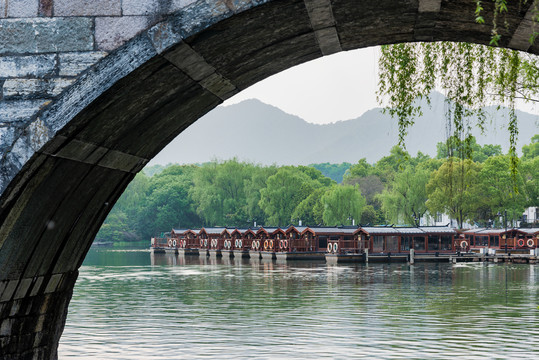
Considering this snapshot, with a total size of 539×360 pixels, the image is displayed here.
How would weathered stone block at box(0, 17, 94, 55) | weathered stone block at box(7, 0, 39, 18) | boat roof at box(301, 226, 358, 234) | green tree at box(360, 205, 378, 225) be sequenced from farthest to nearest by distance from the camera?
green tree at box(360, 205, 378, 225)
boat roof at box(301, 226, 358, 234)
weathered stone block at box(7, 0, 39, 18)
weathered stone block at box(0, 17, 94, 55)

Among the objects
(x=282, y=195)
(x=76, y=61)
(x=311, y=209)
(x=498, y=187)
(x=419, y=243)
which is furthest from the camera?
(x=282, y=195)

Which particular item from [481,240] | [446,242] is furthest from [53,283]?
[481,240]

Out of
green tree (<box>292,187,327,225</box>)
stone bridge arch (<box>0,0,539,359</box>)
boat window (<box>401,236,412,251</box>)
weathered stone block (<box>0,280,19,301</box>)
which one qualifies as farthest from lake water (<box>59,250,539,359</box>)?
green tree (<box>292,187,327,225</box>)

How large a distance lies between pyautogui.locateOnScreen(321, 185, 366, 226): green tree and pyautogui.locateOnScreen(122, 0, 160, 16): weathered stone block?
64246 millimetres

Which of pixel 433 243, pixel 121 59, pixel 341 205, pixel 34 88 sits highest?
pixel 121 59

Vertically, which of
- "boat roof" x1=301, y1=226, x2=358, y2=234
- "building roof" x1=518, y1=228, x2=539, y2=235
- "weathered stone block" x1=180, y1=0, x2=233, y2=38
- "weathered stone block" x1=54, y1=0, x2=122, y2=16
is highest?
"weathered stone block" x1=54, y1=0, x2=122, y2=16

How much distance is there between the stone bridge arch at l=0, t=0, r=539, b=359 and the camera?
5.20 meters

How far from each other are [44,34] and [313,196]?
67.5m

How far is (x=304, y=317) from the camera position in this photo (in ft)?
74.3

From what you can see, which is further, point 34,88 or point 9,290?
point 9,290

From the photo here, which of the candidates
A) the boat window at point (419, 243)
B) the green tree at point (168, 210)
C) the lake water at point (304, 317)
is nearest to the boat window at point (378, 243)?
the boat window at point (419, 243)

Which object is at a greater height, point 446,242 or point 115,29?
point 115,29

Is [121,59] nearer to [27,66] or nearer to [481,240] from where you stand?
A: [27,66]

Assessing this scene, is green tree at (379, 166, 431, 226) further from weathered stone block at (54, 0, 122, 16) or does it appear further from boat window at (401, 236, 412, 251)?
weathered stone block at (54, 0, 122, 16)
